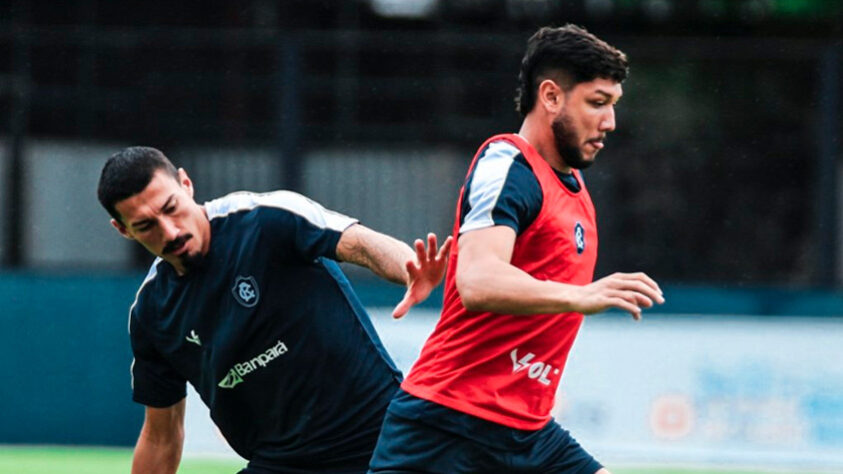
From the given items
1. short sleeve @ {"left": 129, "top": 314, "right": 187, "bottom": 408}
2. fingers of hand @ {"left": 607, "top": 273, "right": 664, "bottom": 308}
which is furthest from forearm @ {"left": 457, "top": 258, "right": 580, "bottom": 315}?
short sleeve @ {"left": 129, "top": 314, "right": 187, "bottom": 408}

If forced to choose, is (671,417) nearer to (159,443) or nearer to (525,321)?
(159,443)

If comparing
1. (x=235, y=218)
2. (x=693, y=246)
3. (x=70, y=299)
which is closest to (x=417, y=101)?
(x=693, y=246)

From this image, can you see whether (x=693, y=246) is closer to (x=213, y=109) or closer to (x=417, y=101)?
(x=417, y=101)

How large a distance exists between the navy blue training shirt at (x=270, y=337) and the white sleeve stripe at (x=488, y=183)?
30.5 inches

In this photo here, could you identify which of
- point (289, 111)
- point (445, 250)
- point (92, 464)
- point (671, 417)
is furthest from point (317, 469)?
point (289, 111)

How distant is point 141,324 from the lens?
5176mm

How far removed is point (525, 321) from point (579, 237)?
1.02ft

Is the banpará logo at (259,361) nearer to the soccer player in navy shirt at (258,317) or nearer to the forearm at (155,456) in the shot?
the soccer player in navy shirt at (258,317)

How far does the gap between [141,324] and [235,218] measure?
49 centimetres

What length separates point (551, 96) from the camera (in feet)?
15.3

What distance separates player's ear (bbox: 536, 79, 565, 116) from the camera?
183 inches

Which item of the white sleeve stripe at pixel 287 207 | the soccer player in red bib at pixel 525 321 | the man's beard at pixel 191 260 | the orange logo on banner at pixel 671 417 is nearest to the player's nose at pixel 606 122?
the soccer player in red bib at pixel 525 321

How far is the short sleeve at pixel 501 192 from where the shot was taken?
4.28 m

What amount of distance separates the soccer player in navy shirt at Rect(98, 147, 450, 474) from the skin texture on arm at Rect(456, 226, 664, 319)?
78cm
